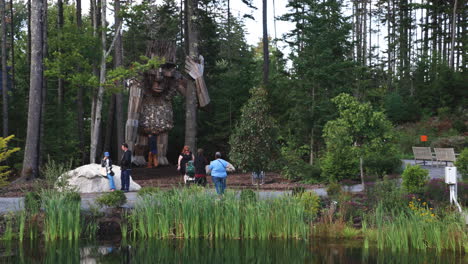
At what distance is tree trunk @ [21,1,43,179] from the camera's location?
16938 millimetres

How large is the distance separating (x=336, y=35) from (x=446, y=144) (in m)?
10.8

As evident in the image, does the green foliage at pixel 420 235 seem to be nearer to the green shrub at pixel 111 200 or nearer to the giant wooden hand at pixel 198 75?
the green shrub at pixel 111 200

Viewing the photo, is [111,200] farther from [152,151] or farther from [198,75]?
[152,151]

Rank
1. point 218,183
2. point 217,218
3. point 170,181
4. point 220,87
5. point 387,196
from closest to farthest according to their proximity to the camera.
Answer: point 217,218
point 387,196
point 218,183
point 170,181
point 220,87

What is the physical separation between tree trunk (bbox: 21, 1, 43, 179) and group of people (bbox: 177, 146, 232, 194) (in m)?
5.23

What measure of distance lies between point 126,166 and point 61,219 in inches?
196

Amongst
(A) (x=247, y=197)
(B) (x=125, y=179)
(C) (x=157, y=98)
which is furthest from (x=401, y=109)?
(A) (x=247, y=197)

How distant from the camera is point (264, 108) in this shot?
56.5 ft

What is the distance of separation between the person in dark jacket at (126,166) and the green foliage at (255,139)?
12.4ft

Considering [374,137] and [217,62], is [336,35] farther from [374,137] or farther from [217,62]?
[217,62]

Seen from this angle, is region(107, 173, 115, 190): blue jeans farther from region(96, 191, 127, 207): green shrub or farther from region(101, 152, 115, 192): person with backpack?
region(96, 191, 127, 207): green shrub

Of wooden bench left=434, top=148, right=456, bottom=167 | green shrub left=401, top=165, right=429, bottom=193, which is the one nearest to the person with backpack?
green shrub left=401, top=165, right=429, bottom=193

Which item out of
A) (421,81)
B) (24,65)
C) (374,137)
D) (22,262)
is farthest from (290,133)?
(421,81)

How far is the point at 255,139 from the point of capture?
1697cm
